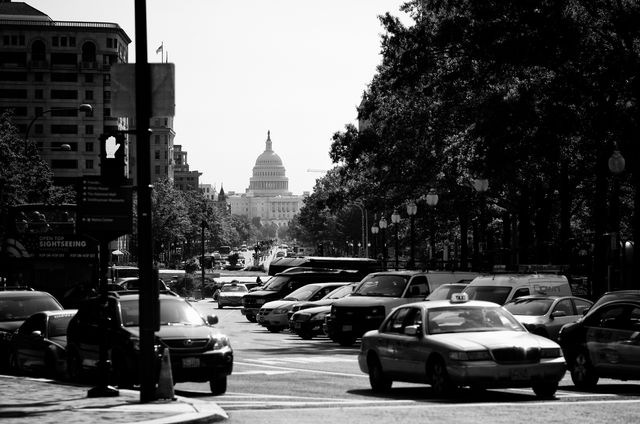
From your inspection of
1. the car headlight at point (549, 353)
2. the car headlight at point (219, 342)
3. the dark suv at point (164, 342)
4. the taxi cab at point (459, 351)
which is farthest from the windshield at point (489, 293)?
the car headlight at point (549, 353)

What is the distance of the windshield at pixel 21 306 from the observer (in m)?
27.5

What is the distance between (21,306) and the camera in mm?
27719

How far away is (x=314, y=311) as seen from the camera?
131ft

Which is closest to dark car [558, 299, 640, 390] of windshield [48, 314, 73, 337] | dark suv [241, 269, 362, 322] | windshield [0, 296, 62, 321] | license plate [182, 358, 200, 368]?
license plate [182, 358, 200, 368]

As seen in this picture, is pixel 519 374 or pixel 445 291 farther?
pixel 445 291

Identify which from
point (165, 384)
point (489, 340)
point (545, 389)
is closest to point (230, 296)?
point (489, 340)

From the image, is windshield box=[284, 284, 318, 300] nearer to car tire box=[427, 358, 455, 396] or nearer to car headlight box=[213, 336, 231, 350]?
car headlight box=[213, 336, 231, 350]

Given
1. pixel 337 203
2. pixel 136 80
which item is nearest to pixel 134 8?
pixel 136 80

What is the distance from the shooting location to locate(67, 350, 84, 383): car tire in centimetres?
2144

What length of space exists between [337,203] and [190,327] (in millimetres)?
40799

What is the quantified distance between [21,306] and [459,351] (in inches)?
516

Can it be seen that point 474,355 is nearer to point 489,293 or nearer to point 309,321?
point 489,293

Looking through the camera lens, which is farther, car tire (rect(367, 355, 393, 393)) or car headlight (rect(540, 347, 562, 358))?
car tire (rect(367, 355, 393, 393))

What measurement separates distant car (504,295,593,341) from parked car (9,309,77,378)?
10.3m
